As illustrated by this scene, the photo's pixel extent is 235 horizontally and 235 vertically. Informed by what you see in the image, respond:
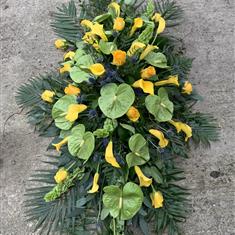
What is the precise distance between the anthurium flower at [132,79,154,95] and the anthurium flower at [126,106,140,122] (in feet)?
0.28

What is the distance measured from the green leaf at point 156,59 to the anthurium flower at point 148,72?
0.06 m

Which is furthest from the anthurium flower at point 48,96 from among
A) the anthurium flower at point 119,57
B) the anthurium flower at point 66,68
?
the anthurium flower at point 119,57

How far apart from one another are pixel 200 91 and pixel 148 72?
0.41m

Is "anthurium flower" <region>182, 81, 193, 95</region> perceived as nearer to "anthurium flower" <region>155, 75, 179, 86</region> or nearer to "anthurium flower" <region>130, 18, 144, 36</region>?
"anthurium flower" <region>155, 75, 179, 86</region>

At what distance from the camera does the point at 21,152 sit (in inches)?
84.0

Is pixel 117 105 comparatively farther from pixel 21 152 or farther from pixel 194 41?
pixel 194 41

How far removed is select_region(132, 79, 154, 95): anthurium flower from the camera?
1859 millimetres

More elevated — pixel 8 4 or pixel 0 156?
pixel 8 4

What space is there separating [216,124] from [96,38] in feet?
2.10

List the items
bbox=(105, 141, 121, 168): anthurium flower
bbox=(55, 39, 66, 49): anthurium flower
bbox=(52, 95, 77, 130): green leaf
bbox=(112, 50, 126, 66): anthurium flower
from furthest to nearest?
bbox=(55, 39, 66, 49): anthurium flower, bbox=(52, 95, 77, 130): green leaf, bbox=(112, 50, 126, 66): anthurium flower, bbox=(105, 141, 121, 168): anthurium flower

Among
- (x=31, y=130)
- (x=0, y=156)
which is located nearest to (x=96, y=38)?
(x=31, y=130)

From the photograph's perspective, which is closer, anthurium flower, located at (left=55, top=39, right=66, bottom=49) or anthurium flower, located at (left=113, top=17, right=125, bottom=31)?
anthurium flower, located at (left=113, top=17, right=125, bottom=31)

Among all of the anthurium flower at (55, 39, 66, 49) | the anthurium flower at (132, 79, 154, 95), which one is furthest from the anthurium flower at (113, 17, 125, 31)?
the anthurium flower at (55, 39, 66, 49)

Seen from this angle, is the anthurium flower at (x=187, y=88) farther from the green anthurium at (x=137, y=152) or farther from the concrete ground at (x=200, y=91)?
the green anthurium at (x=137, y=152)
